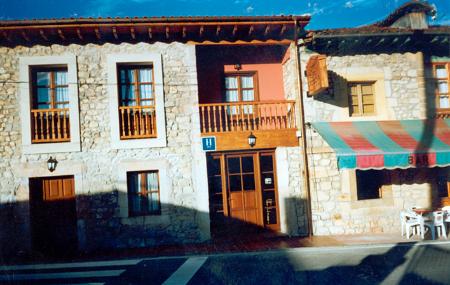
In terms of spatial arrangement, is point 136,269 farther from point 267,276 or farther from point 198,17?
point 198,17

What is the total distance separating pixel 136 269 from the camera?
255 inches

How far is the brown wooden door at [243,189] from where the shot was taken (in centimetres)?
912

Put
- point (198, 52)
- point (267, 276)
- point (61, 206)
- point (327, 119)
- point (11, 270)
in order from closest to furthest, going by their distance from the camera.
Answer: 1. point (267, 276)
2. point (11, 270)
3. point (61, 206)
4. point (327, 119)
5. point (198, 52)

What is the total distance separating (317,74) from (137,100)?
208 inches

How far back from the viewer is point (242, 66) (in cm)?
1005

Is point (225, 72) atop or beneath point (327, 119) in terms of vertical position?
atop

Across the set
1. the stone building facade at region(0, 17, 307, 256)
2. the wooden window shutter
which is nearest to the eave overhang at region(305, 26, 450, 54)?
the wooden window shutter

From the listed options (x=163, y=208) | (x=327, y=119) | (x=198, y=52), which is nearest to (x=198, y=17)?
(x=198, y=52)

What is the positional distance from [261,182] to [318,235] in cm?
225

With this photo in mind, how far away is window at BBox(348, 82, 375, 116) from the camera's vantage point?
9430mm

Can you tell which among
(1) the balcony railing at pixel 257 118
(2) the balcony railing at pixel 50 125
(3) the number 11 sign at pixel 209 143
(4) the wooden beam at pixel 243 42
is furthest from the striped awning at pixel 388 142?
(2) the balcony railing at pixel 50 125

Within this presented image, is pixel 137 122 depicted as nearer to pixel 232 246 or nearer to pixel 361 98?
pixel 232 246

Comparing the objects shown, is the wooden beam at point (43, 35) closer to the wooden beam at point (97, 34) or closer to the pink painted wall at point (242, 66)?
the wooden beam at point (97, 34)

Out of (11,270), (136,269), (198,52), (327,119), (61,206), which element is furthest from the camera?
(198,52)
